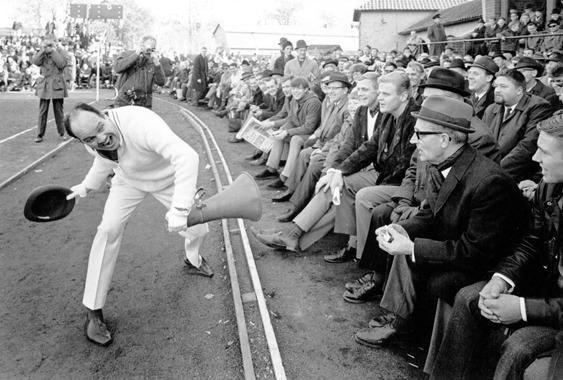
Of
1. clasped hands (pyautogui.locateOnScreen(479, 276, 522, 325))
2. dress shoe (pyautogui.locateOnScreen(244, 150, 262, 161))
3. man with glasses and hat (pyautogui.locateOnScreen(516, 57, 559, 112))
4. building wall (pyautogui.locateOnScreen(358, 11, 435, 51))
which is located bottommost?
clasped hands (pyautogui.locateOnScreen(479, 276, 522, 325))

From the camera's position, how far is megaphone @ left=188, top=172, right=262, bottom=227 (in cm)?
386

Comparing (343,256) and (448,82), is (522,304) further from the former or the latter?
(343,256)

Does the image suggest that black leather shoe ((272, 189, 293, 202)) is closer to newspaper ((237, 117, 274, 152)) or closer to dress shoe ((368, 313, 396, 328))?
newspaper ((237, 117, 274, 152))

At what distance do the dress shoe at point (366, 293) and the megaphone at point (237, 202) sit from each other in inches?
43.1

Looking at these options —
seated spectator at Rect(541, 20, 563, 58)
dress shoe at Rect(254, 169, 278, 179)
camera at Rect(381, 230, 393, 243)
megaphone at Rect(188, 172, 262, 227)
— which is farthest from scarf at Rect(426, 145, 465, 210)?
seated spectator at Rect(541, 20, 563, 58)

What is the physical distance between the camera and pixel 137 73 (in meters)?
8.43

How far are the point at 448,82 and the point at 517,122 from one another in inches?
48.5

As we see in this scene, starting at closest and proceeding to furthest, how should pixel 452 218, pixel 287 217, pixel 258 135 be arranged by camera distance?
pixel 452 218 < pixel 287 217 < pixel 258 135

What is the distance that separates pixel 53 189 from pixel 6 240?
2351mm

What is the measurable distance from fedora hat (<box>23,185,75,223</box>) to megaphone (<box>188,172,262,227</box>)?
1062 millimetres

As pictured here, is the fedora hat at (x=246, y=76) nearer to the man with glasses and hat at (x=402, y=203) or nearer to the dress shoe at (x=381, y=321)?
the man with glasses and hat at (x=402, y=203)

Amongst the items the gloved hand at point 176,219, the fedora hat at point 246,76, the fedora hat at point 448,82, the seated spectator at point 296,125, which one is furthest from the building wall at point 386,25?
the gloved hand at point 176,219

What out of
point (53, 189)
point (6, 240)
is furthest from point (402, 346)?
point (6, 240)

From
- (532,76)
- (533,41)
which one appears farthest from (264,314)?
(533,41)
